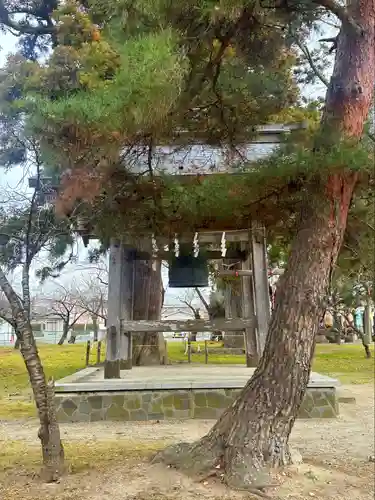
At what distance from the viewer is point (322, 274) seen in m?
3.37

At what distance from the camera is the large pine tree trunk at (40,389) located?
10.5 ft

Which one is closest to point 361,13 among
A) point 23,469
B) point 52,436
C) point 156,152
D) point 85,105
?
point 156,152

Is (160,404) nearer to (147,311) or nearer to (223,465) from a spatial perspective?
(223,465)

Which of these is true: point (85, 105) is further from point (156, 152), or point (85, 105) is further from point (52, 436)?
point (52, 436)

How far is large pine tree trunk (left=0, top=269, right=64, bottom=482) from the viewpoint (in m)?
3.21

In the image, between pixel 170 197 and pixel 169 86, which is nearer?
pixel 169 86

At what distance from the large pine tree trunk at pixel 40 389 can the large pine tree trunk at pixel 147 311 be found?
6.85 metres

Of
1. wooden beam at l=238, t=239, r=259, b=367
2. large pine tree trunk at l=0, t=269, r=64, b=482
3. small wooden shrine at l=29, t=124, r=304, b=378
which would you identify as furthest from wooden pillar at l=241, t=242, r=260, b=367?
large pine tree trunk at l=0, t=269, r=64, b=482

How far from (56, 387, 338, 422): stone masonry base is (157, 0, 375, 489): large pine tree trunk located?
2482mm

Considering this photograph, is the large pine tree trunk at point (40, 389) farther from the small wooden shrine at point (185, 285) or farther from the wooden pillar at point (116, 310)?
the wooden pillar at point (116, 310)

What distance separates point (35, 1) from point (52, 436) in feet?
24.6

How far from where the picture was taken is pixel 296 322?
328cm

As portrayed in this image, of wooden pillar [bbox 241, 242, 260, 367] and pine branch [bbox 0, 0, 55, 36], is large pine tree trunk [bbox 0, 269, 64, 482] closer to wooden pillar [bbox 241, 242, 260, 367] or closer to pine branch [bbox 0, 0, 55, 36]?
wooden pillar [bbox 241, 242, 260, 367]

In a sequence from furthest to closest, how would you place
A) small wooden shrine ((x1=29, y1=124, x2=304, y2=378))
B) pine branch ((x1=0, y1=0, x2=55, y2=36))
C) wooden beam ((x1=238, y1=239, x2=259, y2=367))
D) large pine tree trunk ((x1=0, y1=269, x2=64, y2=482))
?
pine branch ((x1=0, y1=0, x2=55, y2=36)) < wooden beam ((x1=238, y1=239, x2=259, y2=367)) < small wooden shrine ((x1=29, y1=124, x2=304, y2=378)) < large pine tree trunk ((x1=0, y1=269, x2=64, y2=482))
